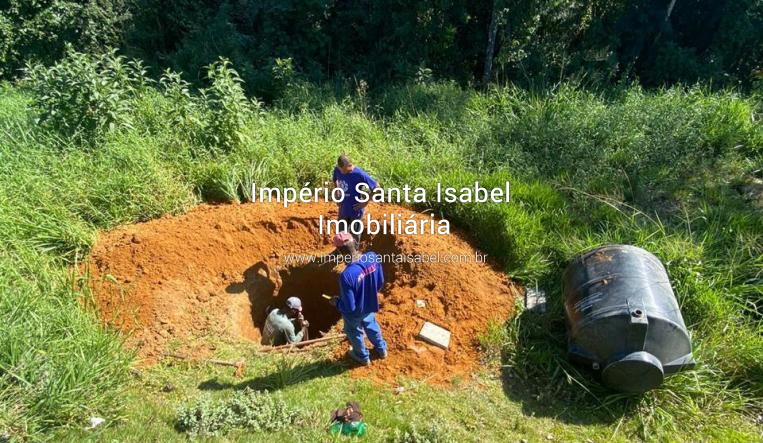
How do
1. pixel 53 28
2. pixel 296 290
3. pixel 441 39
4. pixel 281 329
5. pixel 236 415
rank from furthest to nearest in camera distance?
pixel 53 28
pixel 441 39
pixel 296 290
pixel 281 329
pixel 236 415

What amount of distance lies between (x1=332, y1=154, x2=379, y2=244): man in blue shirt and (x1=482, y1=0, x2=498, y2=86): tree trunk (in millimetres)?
5115

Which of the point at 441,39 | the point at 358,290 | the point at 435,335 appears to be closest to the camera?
the point at 358,290

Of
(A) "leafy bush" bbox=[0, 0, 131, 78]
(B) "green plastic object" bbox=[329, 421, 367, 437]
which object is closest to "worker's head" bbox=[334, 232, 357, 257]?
(B) "green plastic object" bbox=[329, 421, 367, 437]

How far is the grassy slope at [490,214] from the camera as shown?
3635mm

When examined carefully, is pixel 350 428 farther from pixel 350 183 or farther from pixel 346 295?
pixel 350 183

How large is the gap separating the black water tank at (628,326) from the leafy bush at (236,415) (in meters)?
2.39

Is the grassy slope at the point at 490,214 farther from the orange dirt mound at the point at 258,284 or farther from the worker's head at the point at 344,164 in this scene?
the worker's head at the point at 344,164

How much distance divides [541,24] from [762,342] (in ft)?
22.7

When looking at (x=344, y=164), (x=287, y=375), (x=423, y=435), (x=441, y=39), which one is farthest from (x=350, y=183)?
(x=441, y=39)

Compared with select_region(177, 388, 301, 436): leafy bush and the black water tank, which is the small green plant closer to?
select_region(177, 388, 301, 436): leafy bush

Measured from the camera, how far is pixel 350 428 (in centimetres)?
344

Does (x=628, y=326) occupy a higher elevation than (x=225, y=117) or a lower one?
lower

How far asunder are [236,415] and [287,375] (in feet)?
1.86

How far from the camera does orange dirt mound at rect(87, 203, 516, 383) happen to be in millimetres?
4211
